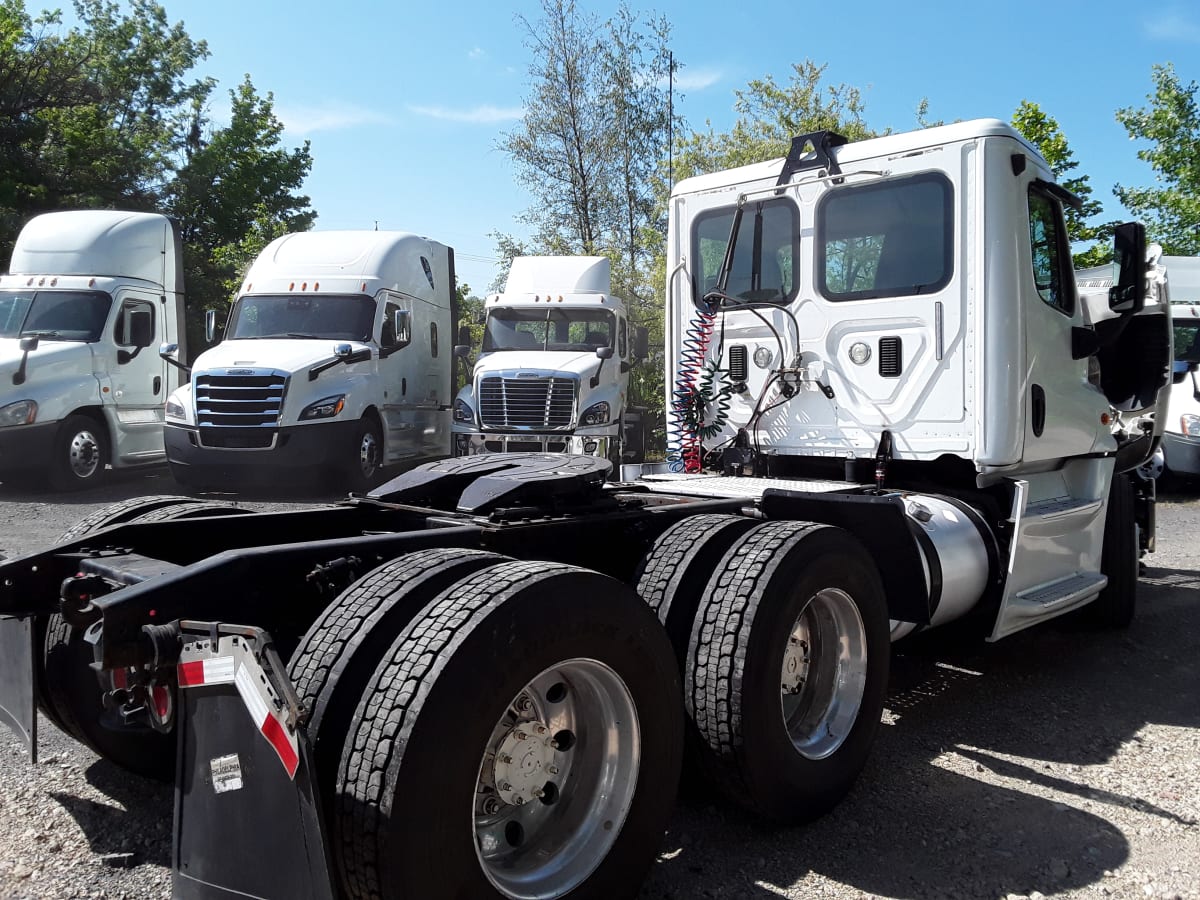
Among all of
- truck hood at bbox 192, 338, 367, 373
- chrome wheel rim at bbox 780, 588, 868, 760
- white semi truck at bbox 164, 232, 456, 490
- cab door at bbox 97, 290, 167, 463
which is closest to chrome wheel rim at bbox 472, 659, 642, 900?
chrome wheel rim at bbox 780, 588, 868, 760

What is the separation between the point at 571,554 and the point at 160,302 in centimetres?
1336

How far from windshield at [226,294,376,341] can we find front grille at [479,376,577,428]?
78.2 inches

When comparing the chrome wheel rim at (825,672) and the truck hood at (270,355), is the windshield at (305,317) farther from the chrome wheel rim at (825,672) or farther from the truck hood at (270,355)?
the chrome wheel rim at (825,672)

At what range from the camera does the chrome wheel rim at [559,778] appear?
268 centimetres

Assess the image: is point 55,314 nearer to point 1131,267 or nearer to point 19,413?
point 19,413

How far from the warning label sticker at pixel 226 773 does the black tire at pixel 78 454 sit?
12.6m

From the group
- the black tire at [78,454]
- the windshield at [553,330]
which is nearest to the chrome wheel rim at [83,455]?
the black tire at [78,454]

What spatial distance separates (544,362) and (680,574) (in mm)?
10401

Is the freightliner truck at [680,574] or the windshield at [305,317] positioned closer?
the freightliner truck at [680,574]

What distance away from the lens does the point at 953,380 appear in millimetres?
5215

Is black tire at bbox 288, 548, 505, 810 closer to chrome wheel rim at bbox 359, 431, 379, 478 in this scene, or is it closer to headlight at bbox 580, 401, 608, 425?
headlight at bbox 580, 401, 608, 425

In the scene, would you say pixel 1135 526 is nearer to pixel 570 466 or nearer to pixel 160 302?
pixel 570 466

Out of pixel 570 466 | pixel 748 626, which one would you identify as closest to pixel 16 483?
pixel 570 466

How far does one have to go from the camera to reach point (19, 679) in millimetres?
3070
